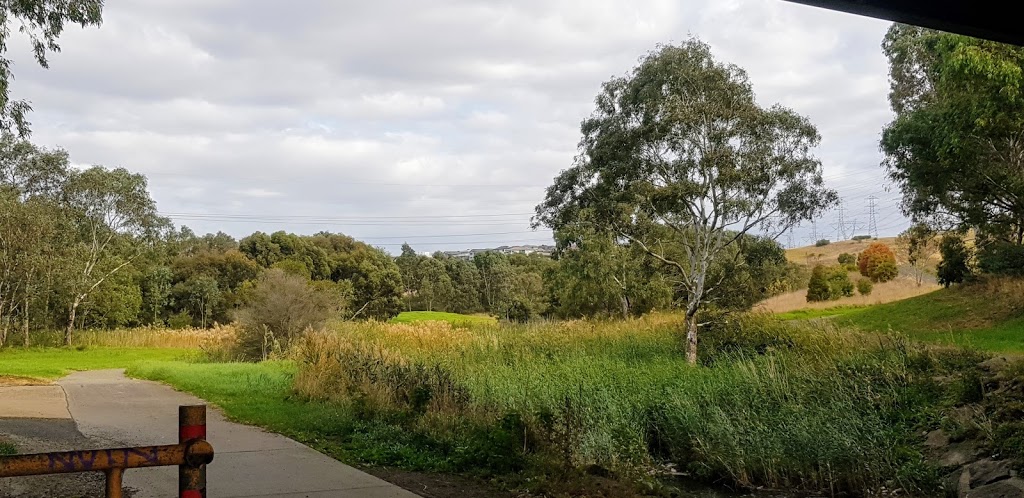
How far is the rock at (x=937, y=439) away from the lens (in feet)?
36.2

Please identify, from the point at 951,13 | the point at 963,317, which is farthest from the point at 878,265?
the point at 951,13

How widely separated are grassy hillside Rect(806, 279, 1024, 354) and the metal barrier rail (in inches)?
757

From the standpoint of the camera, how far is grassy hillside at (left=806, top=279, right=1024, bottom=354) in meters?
20.4

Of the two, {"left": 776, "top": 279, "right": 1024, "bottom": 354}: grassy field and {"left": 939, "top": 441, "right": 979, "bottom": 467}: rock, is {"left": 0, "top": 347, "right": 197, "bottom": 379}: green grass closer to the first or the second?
{"left": 939, "top": 441, "right": 979, "bottom": 467}: rock

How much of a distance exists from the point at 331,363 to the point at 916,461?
1031 cm

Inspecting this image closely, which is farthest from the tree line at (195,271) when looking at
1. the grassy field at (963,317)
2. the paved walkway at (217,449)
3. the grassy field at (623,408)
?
the paved walkway at (217,449)

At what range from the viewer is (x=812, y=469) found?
10.3m

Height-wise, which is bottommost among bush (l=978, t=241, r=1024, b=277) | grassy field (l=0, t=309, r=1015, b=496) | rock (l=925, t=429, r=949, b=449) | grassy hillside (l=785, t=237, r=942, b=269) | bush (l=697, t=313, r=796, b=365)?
rock (l=925, t=429, r=949, b=449)

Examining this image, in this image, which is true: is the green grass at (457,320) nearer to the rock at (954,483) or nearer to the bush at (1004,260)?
the rock at (954,483)

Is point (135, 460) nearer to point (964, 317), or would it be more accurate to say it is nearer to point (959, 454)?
point (959, 454)

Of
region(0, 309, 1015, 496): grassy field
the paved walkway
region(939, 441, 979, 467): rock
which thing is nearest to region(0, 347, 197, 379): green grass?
the paved walkway

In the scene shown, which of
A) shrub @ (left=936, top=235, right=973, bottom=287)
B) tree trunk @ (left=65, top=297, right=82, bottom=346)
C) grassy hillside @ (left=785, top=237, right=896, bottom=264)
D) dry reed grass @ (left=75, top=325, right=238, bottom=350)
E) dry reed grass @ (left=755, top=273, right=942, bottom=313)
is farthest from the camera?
grassy hillside @ (left=785, top=237, right=896, bottom=264)

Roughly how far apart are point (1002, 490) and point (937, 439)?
2.30m

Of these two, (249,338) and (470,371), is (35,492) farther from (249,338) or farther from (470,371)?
(249,338)
